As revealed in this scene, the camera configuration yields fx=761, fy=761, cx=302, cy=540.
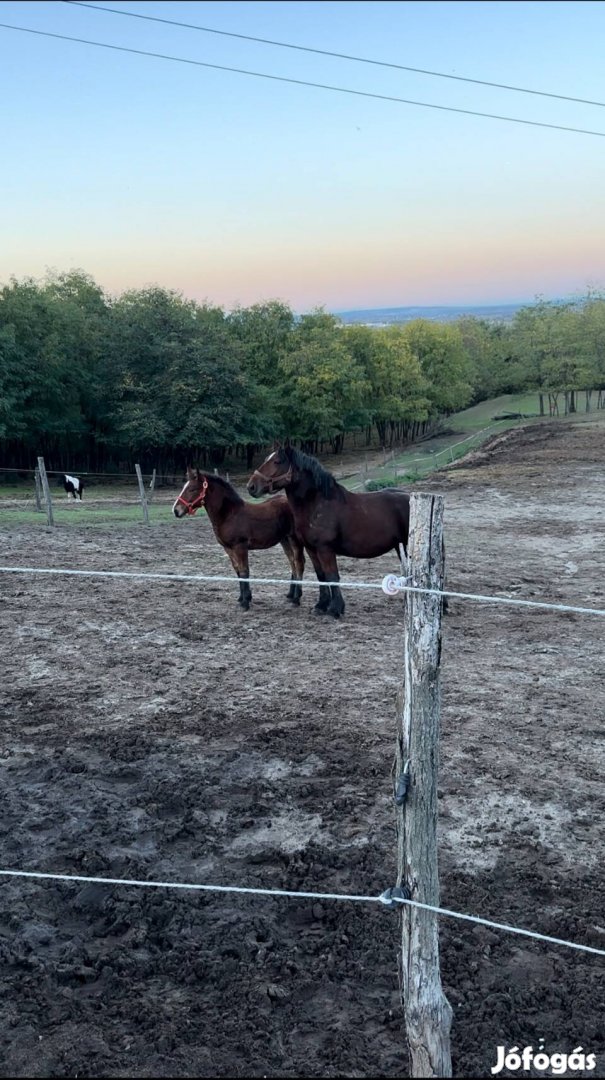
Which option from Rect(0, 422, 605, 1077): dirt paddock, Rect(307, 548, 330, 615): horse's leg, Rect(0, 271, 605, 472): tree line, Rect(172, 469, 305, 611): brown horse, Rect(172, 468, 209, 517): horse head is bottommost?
Rect(0, 422, 605, 1077): dirt paddock

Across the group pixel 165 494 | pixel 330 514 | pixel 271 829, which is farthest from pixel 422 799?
pixel 165 494

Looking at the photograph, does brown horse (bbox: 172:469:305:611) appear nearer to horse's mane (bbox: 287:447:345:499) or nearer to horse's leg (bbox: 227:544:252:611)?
horse's leg (bbox: 227:544:252:611)

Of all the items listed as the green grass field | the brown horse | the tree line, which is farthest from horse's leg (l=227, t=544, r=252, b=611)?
the tree line

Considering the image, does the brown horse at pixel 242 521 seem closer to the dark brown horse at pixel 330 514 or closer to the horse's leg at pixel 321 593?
the horse's leg at pixel 321 593

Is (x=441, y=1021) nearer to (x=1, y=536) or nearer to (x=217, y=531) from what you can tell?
→ (x=217, y=531)

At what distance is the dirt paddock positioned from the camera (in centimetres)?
305

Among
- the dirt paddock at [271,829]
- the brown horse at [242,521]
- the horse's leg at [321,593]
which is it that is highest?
the brown horse at [242,521]

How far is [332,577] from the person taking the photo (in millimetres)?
8383

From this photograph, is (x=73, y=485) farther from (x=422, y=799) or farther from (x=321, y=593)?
(x=422, y=799)

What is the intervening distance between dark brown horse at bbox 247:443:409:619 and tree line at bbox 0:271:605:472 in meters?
26.2

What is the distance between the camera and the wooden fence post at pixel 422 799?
2.61 metres

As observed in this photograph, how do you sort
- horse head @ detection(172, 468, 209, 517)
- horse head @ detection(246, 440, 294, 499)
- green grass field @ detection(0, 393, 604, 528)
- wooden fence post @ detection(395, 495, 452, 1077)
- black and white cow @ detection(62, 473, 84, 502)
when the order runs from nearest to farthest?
wooden fence post @ detection(395, 495, 452, 1077) → horse head @ detection(246, 440, 294, 499) → horse head @ detection(172, 468, 209, 517) → green grass field @ detection(0, 393, 604, 528) → black and white cow @ detection(62, 473, 84, 502)

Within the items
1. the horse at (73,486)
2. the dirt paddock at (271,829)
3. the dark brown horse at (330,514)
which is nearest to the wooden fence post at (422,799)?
the dirt paddock at (271,829)

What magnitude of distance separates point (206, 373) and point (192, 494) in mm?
28738
